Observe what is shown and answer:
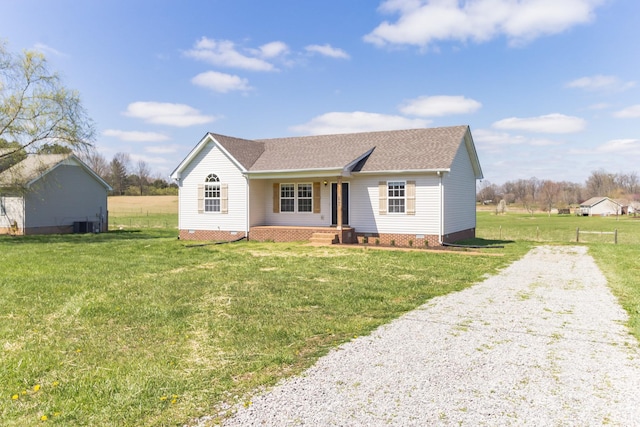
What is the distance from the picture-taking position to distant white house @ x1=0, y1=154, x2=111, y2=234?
24562 mm

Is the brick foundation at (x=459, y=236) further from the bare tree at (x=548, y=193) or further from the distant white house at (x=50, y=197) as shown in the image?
the bare tree at (x=548, y=193)

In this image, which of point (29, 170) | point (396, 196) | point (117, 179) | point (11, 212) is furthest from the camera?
point (117, 179)

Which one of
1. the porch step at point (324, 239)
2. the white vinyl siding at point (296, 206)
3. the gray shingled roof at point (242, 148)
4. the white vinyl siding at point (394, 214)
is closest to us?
the white vinyl siding at point (394, 214)

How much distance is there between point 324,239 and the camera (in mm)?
18391

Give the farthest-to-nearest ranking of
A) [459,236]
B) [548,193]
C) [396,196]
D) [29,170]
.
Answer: [548,193], [29,170], [459,236], [396,196]

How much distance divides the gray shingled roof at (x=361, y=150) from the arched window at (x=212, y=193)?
1.61 meters

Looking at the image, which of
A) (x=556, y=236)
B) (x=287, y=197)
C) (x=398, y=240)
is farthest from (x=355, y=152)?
(x=556, y=236)

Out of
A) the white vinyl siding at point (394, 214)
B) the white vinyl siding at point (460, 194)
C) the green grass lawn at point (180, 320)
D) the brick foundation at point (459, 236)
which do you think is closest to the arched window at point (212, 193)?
the white vinyl siding at point (394, 214)

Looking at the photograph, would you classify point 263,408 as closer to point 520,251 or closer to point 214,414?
point 214,414

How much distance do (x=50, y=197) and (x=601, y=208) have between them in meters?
84.7

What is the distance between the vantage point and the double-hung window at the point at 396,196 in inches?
724

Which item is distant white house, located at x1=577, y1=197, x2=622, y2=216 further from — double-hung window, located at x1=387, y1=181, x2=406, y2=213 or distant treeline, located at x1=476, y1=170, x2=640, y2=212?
double-hung window, located at x1=387, y1=181, x2=406, y2=213

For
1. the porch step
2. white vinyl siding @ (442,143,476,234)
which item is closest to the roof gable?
the porch step

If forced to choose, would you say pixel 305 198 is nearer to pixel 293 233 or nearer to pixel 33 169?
pixel 293 233
